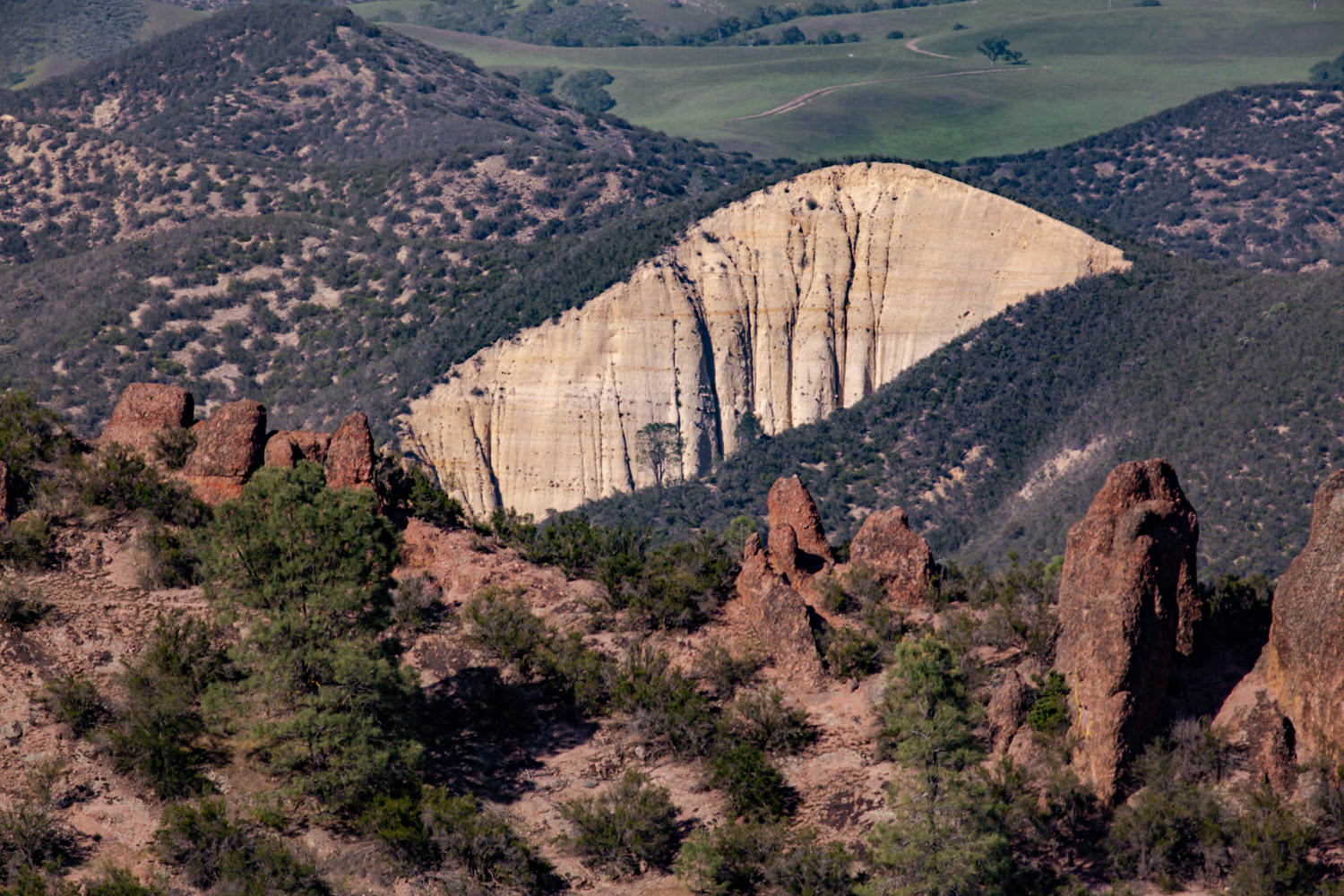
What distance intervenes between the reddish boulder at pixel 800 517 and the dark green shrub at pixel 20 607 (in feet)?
56.5

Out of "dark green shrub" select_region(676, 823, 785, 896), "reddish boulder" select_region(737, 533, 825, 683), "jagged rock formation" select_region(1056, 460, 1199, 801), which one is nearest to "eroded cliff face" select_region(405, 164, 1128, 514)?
"reddish boulder" select_region(737, 533, 825, 683)

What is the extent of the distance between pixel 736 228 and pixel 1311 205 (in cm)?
9146

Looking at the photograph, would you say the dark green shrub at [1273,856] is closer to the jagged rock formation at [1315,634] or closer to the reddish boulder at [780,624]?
the jagged rock formation at [1315,634]

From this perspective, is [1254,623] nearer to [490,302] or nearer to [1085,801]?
[1085,801]

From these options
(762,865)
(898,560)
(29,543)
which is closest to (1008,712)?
(762,865)

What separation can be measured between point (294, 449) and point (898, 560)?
14954mm

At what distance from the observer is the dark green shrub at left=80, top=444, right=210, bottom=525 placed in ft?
128

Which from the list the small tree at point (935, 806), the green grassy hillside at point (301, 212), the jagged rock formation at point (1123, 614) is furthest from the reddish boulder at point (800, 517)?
the green grassy hillside at point (301, 212)

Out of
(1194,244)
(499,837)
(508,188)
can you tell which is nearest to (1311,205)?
(1194,244)

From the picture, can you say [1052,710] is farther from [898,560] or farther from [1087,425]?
[1087,425]

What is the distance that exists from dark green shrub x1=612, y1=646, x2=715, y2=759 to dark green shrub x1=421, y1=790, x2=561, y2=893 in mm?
4393

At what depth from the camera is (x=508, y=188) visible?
5192 inches

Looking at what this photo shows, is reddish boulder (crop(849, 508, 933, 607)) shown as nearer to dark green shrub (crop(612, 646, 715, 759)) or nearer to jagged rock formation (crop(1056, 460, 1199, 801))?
dark green shrub (crop(612, 646, 715, 759))

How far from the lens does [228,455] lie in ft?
130
